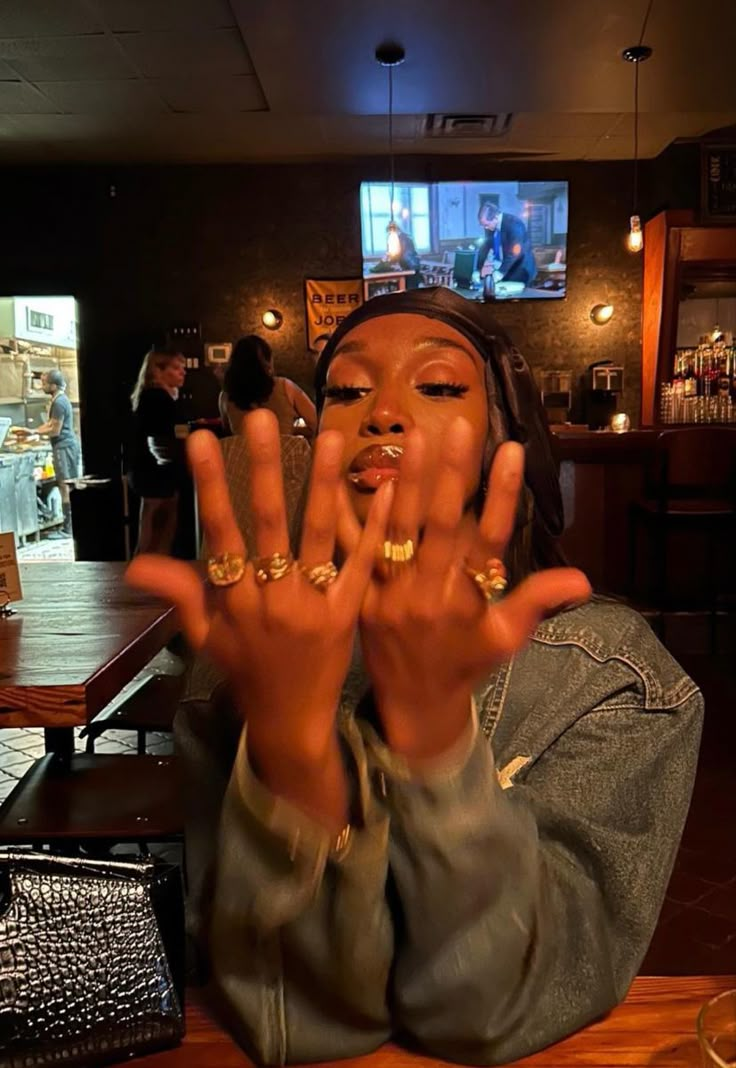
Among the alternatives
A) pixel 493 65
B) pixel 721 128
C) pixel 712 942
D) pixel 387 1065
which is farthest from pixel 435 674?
pixel 721 128

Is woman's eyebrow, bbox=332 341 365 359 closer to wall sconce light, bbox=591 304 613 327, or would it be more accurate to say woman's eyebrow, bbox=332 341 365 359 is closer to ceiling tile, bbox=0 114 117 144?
ceiling tile, bbox=0 114 117 144

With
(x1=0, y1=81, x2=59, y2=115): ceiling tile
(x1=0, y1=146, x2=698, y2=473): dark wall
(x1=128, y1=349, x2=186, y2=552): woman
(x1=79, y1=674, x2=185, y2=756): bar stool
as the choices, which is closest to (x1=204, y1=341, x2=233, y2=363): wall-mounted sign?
(x1=0, y1=146, x2=698, y2=473): dark wall

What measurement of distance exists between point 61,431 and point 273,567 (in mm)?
8191

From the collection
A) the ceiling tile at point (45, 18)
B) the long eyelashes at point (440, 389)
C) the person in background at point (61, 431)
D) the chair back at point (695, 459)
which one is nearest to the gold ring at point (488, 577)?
the long eyelashes at point (440, 389)

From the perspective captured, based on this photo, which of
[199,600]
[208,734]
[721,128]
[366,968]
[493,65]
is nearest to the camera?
[199,600]

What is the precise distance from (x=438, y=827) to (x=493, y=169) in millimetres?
7397

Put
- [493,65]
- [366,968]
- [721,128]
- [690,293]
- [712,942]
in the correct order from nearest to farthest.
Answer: [366,968]
[712,942]
[493,65]
[721,128]
[690,293]

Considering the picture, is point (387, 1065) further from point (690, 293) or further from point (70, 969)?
point (690, 293)

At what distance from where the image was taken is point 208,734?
897 millimetres

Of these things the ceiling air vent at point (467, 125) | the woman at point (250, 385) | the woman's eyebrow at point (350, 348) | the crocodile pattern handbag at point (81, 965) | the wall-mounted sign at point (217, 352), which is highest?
the ceiling air vent at point (467, 125)

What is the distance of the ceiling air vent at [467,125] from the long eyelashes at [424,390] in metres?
5.69

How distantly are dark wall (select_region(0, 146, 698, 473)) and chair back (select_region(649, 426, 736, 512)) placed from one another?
3.04 metres

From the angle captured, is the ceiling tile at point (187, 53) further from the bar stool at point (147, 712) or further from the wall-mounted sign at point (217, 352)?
the bar stool at point (147, 712)

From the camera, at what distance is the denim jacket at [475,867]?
0.65m
